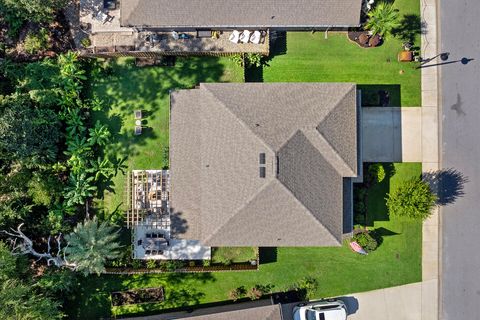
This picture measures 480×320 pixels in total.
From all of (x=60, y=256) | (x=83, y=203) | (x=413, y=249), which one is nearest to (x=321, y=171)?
(x=413, y=249)

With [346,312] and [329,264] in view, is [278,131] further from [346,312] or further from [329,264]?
[346,312]

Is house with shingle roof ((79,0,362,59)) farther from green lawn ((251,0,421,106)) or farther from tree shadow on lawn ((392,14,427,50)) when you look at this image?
tree shadow on lawn ((392,14,427,50))

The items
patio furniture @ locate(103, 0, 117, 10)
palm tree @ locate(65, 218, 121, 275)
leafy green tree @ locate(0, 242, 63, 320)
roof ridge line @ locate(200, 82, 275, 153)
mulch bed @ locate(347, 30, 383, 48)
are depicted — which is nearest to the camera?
roof ridge line @ locate(200, 82, 275, 153)

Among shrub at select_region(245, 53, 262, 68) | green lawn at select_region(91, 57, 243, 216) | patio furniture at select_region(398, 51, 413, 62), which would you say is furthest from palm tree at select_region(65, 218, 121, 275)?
patio furniture at select_region(398, 51, 413, 62)

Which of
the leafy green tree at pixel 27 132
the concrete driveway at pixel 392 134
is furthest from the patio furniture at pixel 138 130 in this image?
the concrete driveway at pixel 392 134

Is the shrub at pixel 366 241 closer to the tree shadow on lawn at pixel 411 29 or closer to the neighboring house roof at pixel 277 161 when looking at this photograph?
the neighboring house roof at pixel 277 161

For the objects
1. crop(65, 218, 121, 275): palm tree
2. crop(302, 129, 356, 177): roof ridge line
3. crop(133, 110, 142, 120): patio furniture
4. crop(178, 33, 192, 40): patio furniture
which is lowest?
crop(65, 218, 121, 275): palm tree

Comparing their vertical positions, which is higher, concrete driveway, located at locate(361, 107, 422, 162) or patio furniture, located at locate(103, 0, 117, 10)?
patio furniture, located at locate(103, 0, 117, 10)

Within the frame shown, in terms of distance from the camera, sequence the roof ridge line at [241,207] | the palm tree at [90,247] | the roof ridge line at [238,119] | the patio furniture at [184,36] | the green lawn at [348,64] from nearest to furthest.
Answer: the roof ridge line at [241,207] → the roof ridge line at [238,119] → the palm tree at [90,247] → the patio furniture at [184,36] → the green lawn at [348,64]
